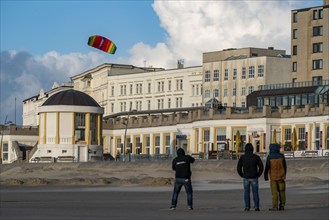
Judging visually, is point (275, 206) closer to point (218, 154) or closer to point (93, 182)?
point (93, 182)

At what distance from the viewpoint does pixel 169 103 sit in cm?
16250

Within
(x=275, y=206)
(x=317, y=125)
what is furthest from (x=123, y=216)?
(x=317, y=125)

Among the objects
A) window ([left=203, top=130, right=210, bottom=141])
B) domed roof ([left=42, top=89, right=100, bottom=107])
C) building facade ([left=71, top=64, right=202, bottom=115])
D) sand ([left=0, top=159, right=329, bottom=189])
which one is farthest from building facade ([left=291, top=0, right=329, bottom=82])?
sand ([left=0, top=159, right=329, bottom=189])

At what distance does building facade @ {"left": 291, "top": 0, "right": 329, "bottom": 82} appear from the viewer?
13862 centimetres

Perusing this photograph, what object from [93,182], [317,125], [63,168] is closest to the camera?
[93,182]

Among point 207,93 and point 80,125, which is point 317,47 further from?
point 80,125

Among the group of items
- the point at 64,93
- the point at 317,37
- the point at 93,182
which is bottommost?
the point at 93,182

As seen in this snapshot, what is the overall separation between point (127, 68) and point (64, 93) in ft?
216

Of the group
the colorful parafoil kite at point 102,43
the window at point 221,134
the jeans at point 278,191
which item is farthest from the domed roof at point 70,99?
the jeans at point 278,191

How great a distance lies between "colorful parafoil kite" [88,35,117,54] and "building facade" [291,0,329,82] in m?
37.1

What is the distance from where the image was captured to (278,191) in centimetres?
2825

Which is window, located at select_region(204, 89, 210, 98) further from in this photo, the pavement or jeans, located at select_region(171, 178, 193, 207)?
jeans, located at select_region(171, 178, 193, 207)

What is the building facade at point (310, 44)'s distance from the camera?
13862 centimetres

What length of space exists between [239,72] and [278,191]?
122524mm
